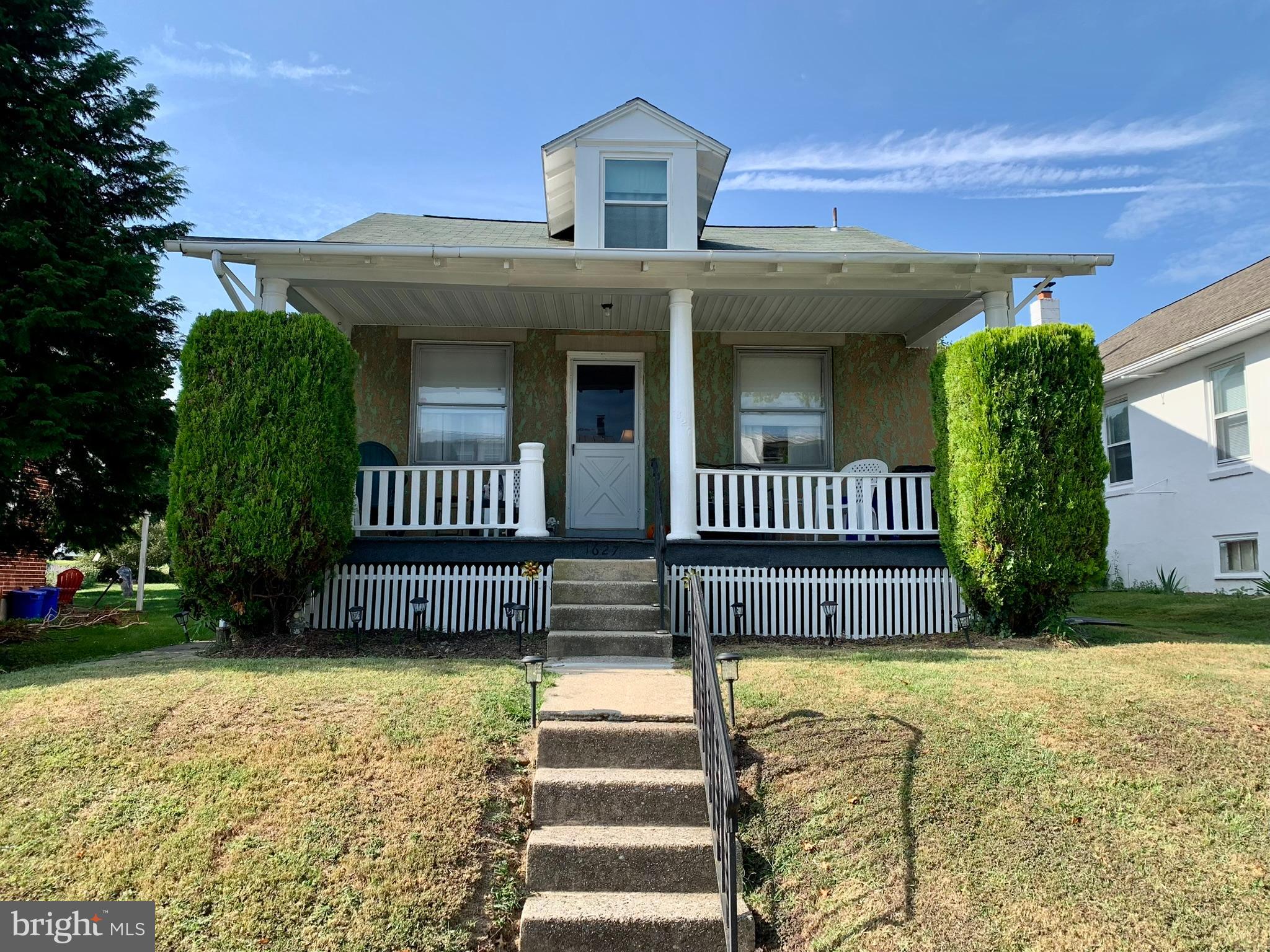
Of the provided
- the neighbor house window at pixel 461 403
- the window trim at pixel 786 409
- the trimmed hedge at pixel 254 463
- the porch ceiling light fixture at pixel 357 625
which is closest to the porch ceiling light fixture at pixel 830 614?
the window trim at pixel 786 409

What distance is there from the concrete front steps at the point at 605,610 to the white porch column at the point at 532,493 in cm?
55

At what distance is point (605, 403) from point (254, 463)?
448 cm

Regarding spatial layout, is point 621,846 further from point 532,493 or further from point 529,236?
point 529,236

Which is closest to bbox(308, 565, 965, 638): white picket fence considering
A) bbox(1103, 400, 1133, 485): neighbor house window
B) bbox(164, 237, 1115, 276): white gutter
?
bbox(164, 237, 1115, 276): white gutter

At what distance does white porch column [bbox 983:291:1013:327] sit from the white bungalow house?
2 cm

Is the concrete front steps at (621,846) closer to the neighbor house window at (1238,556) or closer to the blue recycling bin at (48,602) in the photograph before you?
the neighbor house window at (1238,556)

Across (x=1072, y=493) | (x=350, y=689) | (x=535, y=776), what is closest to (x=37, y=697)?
(x=350, y=689)

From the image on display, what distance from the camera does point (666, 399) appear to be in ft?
33.2

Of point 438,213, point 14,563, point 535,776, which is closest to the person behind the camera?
point 535,776

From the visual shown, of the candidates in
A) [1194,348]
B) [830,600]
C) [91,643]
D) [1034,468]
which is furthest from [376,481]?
[1194,348]

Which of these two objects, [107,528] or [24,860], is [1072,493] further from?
[107,528]

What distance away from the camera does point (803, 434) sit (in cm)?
1035

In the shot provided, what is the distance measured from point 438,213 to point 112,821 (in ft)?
30.6

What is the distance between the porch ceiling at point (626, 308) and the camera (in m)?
8.55
